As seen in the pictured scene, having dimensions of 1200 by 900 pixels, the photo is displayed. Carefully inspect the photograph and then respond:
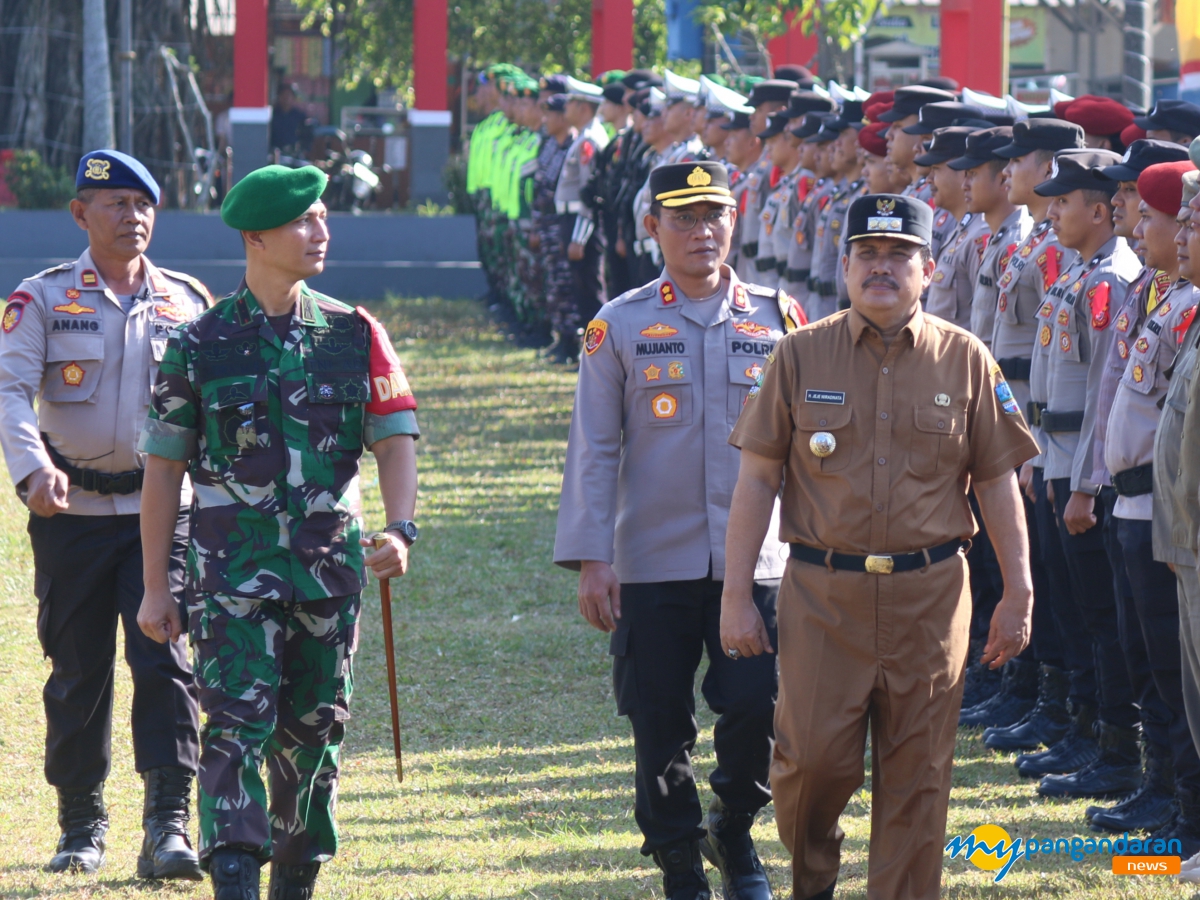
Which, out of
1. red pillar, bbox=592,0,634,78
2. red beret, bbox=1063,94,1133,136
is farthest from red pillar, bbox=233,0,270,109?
red beret, bbox=1063,94,1133,136

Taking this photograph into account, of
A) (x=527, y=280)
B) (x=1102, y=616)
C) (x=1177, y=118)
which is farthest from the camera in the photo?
(x=527, y=280)

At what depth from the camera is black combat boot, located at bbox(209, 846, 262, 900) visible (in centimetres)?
415

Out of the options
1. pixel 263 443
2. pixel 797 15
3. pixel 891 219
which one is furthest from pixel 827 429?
pixel 797 15

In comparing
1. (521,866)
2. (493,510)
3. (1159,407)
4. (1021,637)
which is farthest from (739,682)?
(493,510)

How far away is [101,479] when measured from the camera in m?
5.20

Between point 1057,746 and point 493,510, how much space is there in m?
5.33

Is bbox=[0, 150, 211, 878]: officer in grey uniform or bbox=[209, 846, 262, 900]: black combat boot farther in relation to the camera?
bbox=[0, 150, 211, 878]: officer in grey uniform

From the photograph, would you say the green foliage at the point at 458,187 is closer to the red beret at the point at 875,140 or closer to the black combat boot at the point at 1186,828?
the red beret at the point at 875,140

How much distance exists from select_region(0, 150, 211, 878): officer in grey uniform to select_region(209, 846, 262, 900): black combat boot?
0.98m

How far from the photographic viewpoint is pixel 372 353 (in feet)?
14.6

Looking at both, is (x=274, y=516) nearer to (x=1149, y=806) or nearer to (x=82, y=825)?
(x=82, y=825)

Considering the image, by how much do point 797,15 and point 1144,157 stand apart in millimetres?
12546

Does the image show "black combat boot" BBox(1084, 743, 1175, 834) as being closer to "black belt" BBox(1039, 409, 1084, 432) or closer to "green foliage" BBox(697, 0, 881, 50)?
"black belt" BBox(1039, 409, 1084, 432)

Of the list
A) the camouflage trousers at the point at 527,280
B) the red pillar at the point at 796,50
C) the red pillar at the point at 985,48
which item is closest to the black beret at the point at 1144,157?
the camouflage trousers at the point at 527,280
